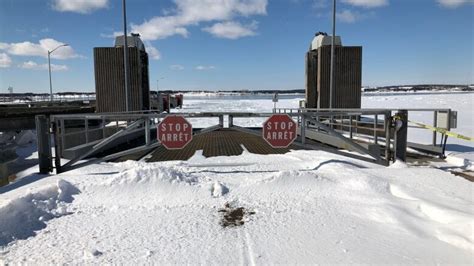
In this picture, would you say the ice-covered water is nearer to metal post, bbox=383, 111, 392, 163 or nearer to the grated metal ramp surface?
metal post, bbox=383, 111, 392, 163

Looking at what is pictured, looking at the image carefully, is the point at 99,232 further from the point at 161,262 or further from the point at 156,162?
the point at 156,162

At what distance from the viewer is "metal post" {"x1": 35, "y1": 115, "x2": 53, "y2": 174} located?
747 cm

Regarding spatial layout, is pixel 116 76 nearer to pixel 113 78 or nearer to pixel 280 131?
pixel 113 78

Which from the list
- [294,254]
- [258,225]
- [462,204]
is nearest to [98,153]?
[258,225]

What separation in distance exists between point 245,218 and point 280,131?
9.92ft

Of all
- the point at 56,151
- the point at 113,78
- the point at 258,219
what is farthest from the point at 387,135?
the point at 113,78

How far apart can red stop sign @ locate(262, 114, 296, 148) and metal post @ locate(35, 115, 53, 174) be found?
453cm

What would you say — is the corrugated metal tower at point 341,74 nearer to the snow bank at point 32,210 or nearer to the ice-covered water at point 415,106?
the ice-covered water at point 415,106

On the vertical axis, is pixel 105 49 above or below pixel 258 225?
above

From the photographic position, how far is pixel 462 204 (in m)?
5.08

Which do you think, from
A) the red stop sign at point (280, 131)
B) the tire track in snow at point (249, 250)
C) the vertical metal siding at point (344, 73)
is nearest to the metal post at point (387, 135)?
the red stop sign at point (280, 131)

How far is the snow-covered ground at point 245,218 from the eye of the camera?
372cm

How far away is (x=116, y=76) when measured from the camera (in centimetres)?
1855

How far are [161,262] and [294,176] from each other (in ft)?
10.9
